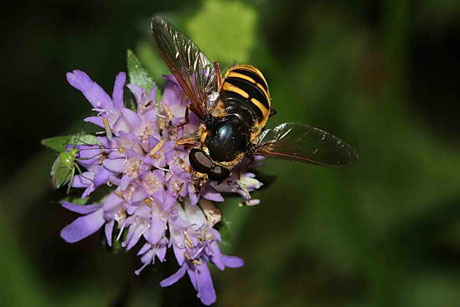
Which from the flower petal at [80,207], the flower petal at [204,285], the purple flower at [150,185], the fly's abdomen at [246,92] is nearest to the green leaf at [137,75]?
the purple flower at [150,185]

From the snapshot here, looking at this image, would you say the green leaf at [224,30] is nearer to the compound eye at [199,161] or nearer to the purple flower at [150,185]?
the purple flower at [150,185]

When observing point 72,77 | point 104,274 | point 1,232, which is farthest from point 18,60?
point 72,77

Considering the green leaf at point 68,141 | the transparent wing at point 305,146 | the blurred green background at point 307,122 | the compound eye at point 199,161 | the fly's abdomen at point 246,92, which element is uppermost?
the fly's abdomen at point 246,92

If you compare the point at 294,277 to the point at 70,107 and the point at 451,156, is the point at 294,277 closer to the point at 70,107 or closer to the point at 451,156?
the point at 451,156

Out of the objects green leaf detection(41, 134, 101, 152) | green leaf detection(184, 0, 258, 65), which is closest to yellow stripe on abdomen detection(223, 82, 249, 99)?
green leaf detection(41, 134, 101, 152)

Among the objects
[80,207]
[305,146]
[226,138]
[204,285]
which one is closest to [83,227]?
[80,207]

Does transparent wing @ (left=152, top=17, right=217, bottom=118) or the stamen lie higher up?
transparent wing @ (left=152, top=17, right=217, bottom=118)

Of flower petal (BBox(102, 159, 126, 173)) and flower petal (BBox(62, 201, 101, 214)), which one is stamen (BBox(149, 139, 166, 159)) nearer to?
flower petal (BBox(102, 159, 126, 173))
